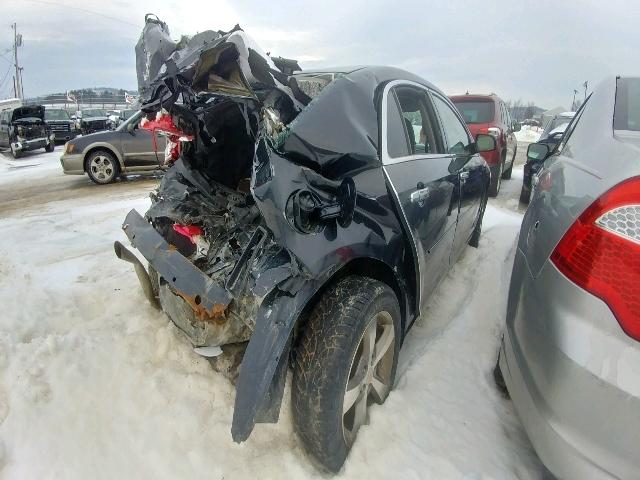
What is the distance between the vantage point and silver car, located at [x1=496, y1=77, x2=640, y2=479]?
4.14 ft

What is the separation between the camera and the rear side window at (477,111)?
7680mm

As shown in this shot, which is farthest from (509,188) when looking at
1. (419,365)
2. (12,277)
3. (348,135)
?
(12,277)

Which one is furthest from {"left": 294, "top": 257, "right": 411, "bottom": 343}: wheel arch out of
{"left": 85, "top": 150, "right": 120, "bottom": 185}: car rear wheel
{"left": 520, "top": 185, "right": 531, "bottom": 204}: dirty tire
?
{"left": 85, "top": 150, "right": 120, "bottom": 185}: car rear wheel

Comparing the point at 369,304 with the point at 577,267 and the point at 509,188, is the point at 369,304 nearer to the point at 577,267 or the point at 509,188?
the point at 577,267

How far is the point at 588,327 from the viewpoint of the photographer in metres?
1.33

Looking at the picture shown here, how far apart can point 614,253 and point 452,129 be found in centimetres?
231

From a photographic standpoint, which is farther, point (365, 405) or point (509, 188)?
point (509, 188)

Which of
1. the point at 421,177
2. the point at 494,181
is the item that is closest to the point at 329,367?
the point at 421,177

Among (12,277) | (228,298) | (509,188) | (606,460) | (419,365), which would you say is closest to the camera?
(606,460)

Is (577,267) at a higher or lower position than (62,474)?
higher

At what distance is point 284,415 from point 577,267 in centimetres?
157

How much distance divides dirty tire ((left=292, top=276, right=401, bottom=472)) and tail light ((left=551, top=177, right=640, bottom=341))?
0.86 metres

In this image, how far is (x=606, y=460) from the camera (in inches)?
51.4

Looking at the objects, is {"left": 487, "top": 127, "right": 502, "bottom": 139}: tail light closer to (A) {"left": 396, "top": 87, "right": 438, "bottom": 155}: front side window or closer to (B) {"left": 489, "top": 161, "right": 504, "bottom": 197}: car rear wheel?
(B) {"left": 489, "top": 161, "right": 504, "bottom": 197}: car rear wheel
